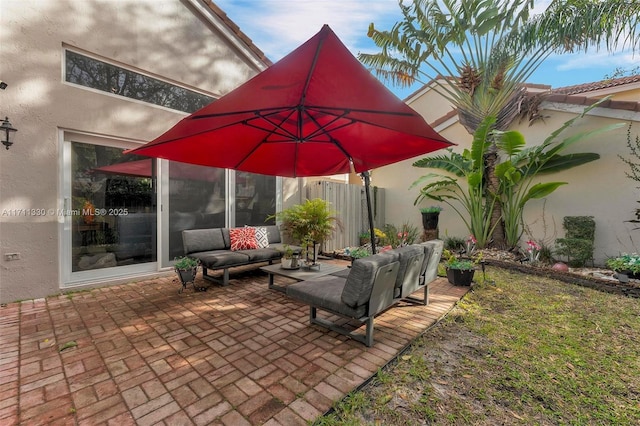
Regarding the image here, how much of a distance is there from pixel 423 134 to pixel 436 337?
7.59 ft

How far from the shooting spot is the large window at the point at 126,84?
455 cm

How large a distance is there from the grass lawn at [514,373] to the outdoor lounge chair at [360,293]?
0.54 meters

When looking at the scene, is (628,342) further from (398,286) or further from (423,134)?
(423,134)

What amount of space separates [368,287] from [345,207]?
5.90m

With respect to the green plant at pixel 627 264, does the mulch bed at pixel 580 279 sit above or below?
below

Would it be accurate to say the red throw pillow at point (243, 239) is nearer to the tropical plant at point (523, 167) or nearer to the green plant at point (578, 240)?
the tropical plant at point (523, 167)

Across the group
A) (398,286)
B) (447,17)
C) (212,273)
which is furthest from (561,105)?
(212,273)

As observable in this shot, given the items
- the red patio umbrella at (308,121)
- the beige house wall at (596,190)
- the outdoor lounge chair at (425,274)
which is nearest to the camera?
the red patio umbrella at (308,121)

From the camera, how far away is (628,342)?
296cm

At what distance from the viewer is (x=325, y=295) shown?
3021 mm

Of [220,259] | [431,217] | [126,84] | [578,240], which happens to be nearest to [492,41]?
[431,217]

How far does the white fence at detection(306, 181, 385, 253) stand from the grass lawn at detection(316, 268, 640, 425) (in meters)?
4.68

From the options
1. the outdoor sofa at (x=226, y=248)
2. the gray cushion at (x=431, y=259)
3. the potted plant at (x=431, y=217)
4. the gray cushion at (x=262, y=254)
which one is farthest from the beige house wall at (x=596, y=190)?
the gray cushion at (x=262, y=254)

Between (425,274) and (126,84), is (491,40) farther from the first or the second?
(126,84)
